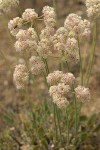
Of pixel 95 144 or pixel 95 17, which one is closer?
pixel 95 17

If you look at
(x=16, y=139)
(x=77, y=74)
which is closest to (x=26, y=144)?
(x=16, y=139)

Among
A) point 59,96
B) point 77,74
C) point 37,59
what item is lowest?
point 77,74

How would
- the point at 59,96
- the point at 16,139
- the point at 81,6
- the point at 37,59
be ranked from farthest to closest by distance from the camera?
1. the point at 81,6
2. the point at 16,139
3. the point at 37,59
4. the point at 59,96

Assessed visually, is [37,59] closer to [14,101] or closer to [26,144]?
[26,144]

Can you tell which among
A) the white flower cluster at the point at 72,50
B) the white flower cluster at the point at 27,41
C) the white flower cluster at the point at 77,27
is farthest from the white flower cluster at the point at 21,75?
the white flower cluster at the point at 77,27

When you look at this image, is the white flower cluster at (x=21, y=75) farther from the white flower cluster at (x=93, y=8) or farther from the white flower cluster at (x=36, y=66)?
the white flower cluster at (x=93, y=8)

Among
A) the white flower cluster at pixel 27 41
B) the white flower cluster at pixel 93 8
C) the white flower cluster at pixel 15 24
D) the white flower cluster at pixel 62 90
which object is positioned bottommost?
the white flower cluster at pixel 62 90

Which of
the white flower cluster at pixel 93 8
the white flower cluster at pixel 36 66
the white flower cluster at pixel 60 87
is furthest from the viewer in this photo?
the white flower cluster at pixel 93 8
